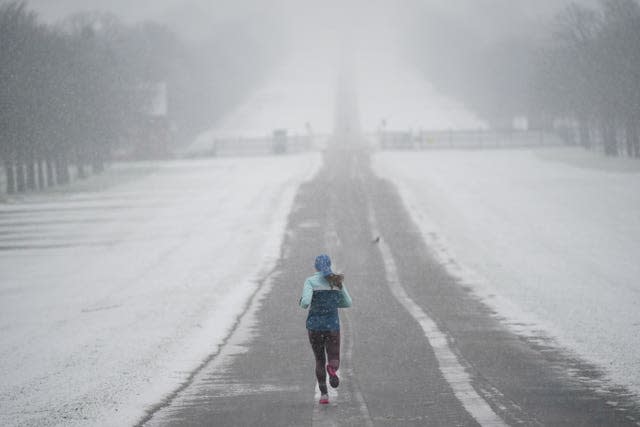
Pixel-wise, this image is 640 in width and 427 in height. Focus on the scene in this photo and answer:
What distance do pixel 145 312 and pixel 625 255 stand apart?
570 inches

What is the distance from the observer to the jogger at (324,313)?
10.8 m

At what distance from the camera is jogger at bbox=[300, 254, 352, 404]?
10828 mm

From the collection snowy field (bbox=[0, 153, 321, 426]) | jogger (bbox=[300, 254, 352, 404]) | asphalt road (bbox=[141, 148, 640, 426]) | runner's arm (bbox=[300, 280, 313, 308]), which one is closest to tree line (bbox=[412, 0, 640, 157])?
snowy field (bbox=[0, 153, 321, 426])

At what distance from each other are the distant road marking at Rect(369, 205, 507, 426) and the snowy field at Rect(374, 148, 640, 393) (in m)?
1.70

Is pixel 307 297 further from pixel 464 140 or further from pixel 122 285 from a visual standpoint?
pixel 464 140

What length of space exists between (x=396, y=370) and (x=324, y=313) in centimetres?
233

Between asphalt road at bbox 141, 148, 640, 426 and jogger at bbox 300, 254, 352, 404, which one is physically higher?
jogger at bbox 300, 254, 352, 404

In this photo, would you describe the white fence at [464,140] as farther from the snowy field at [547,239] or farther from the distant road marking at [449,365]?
the distant road marking at [449,365]

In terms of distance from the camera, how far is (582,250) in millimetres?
26625

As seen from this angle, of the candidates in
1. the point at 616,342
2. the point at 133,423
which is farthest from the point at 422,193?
the point at 133,423

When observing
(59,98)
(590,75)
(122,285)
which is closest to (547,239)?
(122,285)

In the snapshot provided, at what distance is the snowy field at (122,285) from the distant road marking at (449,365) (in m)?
3.58

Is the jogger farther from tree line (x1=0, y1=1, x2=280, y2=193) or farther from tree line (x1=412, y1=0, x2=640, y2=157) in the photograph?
tree line (x1=412, y1=0, x2=640, y2=157)

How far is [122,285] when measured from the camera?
23.4 m
